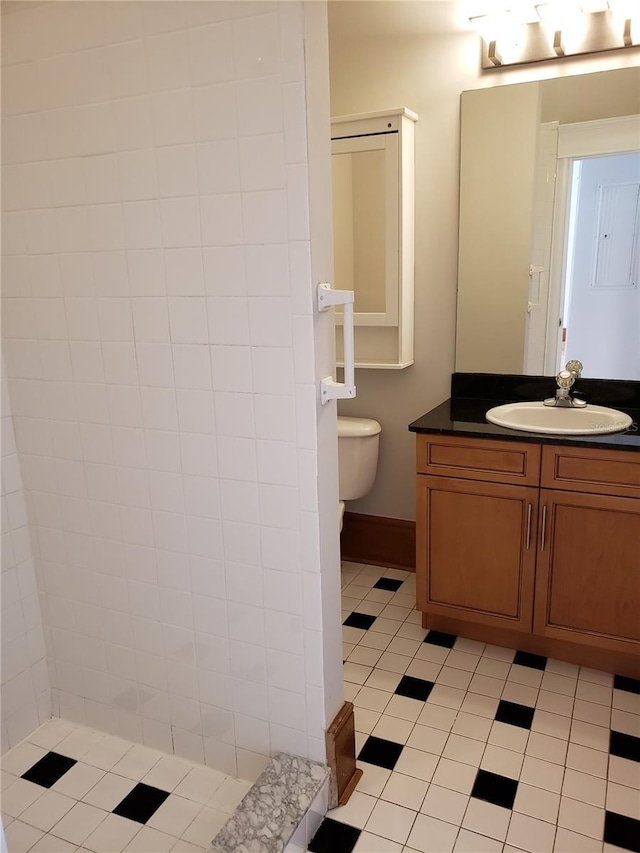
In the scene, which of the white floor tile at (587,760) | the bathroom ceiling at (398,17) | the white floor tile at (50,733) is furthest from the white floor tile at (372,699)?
the bathroom ceiling at (398,17)

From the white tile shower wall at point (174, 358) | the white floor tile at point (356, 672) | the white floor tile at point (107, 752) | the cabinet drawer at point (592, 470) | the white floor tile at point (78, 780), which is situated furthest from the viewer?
the white floor tile at point (356, 672)

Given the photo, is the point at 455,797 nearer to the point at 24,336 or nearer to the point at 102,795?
the point at 102,795

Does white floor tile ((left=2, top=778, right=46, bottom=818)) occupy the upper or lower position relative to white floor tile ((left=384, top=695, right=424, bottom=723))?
upper

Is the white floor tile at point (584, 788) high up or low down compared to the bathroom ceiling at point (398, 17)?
down

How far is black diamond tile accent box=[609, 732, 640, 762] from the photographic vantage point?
1.84 m

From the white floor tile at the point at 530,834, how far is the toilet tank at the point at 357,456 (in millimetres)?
1412

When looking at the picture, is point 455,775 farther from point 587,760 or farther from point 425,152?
point 425,152

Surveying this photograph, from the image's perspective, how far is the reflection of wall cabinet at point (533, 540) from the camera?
2.03 meters

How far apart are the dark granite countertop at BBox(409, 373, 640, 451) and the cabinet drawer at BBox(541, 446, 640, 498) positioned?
3cm

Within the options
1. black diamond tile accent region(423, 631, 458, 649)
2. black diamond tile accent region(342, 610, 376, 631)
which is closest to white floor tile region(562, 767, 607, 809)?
black diamond tile accent region(423, 631, 458, 649)

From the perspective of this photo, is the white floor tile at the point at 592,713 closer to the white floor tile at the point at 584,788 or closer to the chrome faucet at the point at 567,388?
the white floor tile at the point at 584,788

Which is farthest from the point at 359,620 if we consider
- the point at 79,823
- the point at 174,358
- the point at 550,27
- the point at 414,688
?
the point at 550,27

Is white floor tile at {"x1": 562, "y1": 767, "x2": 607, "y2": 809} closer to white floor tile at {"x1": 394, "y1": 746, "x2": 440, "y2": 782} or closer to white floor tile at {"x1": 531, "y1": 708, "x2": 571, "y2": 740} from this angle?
white floor tile at {"x1": 531, "y1": 708, "x2": 571, "y2": 740}

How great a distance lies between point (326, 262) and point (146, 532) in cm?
86
